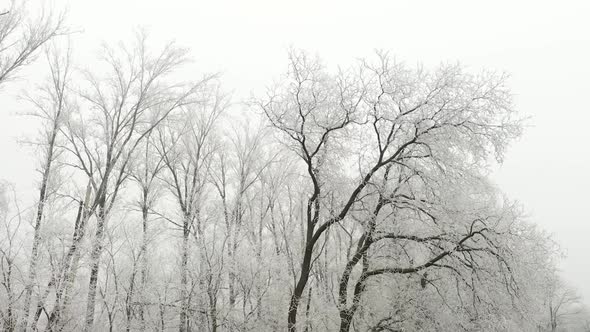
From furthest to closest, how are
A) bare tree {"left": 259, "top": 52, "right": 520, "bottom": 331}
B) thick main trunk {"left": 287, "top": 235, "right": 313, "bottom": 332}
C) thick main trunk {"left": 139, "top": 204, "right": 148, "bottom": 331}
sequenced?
thick main trunk {"left": 139, "top": 204, "right": 148, "bottom": 331} → thick main trunk {"left": 287, "top": 235, "right": 313, "bottom": 332} → bare tree {"left": 259, "top": 52, "right": 520, "bottom": 331}

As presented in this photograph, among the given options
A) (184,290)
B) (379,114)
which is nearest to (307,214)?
(379,114)

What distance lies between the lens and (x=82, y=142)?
1611 centimetres

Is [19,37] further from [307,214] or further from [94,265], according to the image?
[307,214]

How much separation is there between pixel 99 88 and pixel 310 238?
32.0 feet

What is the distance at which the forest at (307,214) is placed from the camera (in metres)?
10.8

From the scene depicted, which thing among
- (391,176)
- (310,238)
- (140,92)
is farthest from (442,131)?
(140,92)

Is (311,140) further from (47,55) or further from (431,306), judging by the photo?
(47,55)

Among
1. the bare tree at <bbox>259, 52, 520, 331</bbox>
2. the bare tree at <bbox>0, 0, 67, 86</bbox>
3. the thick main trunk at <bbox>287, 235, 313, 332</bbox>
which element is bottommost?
the thick main trunk at <bbox>287, 235, 313, 332</bbox>

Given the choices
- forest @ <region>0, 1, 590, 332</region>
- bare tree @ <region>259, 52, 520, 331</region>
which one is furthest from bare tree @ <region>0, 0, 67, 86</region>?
bare tree @ <region>259, 52, 520, 331</region>

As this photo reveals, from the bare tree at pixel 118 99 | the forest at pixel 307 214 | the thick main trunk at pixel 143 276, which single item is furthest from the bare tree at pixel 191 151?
the thick main trunk at pixel 143 276

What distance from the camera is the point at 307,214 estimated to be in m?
12.6

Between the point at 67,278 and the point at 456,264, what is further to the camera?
the point at 67,278

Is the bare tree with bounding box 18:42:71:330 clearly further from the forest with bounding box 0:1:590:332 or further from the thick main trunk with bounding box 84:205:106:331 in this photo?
the thick main trunk with bounding box 84:205:106:331

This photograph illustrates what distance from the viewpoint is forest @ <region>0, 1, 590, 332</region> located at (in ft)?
35.4
